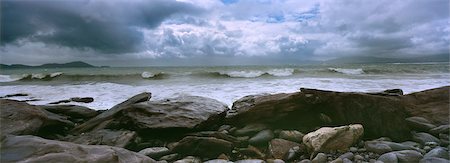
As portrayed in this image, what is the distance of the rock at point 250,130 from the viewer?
217 inches

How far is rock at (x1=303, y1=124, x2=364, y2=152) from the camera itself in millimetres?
4402

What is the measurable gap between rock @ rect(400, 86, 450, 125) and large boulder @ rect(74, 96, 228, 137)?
3.72 meters

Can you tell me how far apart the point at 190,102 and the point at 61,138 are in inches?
92.2

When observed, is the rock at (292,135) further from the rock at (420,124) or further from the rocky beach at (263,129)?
the rock at (420,124)

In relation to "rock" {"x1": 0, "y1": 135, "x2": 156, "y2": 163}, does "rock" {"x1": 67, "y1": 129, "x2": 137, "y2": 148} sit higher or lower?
lower

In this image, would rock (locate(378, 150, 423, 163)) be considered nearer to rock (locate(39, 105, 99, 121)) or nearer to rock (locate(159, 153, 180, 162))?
rock (locate(159, 153, 180, 162))

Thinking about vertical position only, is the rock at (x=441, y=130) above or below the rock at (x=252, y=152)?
above

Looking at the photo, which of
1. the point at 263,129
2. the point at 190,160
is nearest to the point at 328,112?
the point at 263,129

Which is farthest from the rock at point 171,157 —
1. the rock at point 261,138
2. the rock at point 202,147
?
the rock at point 261,138

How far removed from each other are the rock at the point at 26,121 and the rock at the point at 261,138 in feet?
11.8

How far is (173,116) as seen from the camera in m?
5.40

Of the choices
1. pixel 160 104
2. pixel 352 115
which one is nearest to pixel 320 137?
pixel 352 115

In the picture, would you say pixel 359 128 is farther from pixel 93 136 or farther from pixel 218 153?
pixel 93 136

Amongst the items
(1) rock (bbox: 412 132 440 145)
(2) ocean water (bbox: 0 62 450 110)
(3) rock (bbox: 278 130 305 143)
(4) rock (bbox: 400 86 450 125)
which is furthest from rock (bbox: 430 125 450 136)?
(2) ocean water (bbox: 0 62 450 110)
